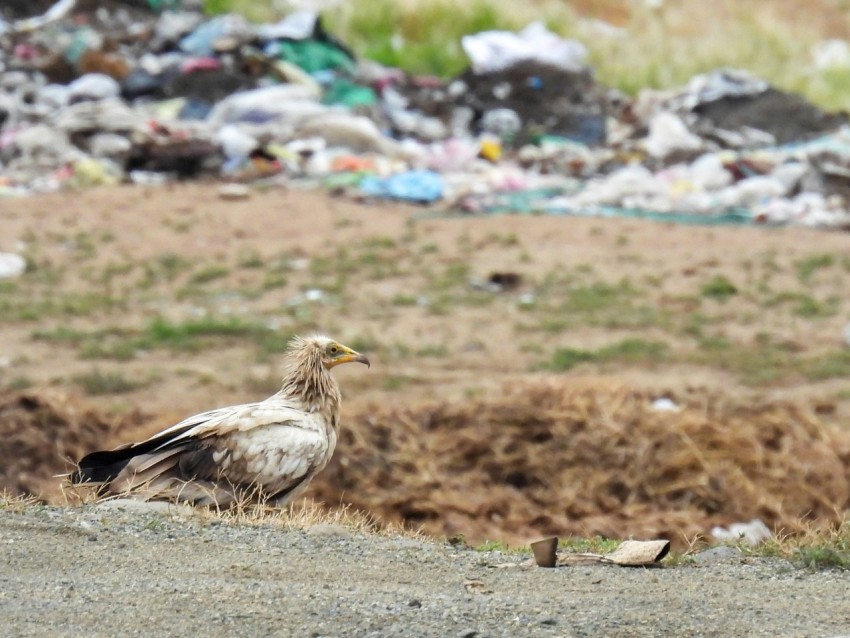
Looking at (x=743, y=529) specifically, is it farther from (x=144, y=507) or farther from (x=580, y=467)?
(x=144, y=507)

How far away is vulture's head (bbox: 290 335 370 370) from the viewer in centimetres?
555

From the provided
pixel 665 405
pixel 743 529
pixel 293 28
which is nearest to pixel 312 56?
pixel 293 28

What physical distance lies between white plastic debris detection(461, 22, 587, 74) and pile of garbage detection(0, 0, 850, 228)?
4 cm

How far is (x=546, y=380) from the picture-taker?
936cm

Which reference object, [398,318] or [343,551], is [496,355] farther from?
[343,551]

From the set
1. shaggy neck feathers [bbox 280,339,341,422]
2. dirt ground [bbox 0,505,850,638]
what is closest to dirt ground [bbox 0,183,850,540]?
shaggy neck feathers [bbox 280,339,341,422]

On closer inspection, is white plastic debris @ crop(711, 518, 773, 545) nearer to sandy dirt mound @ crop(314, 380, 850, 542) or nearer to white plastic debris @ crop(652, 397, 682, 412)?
sandy dirt mound @ crop(314, 380, 850, 542)

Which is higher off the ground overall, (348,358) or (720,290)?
(348,358)

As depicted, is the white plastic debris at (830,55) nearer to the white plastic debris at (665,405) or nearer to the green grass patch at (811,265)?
the green grass patch at (811,265)

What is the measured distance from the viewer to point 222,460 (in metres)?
5.19

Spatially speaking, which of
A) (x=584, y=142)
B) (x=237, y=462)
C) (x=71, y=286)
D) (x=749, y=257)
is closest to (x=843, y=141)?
(x=584, y=142)

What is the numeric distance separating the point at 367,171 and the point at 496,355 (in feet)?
17.6

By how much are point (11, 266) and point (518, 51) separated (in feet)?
32.0

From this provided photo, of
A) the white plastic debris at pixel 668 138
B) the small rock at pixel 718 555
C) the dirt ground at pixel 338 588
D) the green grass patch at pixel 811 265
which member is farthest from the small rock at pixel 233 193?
the small rock at pixel 718 555
